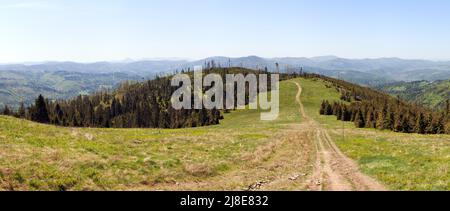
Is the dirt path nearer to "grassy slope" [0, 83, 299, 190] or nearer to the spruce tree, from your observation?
"grassy slope" [0, 83, 299, 190]

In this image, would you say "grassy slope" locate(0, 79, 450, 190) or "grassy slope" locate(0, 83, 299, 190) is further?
"grassy slope" locate(0, 79, 450, 190)

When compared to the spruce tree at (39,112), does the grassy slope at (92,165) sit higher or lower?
higher

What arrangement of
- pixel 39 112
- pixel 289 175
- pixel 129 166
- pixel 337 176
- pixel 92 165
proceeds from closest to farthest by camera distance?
1. pixel 92 165
2. pixel 129 166
3. pixel 337 176
4. pixel 289 175
5. pixel 39 112

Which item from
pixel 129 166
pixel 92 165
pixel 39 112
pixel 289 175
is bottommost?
pixel 39 112

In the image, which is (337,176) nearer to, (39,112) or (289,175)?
(289,175)

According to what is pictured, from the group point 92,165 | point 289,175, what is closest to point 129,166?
point 92,165

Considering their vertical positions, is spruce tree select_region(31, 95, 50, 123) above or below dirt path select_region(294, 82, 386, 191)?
below

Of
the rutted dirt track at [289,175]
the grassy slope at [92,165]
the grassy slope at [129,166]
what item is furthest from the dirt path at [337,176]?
the grassy slope at [92,165]

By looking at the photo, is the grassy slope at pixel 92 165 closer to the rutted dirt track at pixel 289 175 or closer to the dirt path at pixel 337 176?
the rutted dirt track at pixel 289 175

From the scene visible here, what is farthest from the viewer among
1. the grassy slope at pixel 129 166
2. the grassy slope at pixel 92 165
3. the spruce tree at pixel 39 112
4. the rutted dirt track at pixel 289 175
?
the spruce tree at pixel 39 112

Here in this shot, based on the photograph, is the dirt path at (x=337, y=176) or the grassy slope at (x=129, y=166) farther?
the dirt path at (x=337, y=176)

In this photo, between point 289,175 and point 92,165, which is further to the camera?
point 289,175

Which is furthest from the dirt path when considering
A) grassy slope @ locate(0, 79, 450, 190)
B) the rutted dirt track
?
grassy slope @ locate(0, 79, 450, 190)
